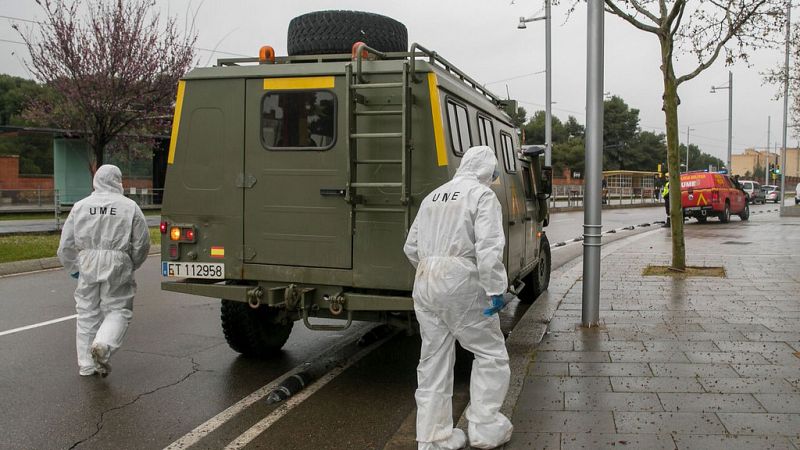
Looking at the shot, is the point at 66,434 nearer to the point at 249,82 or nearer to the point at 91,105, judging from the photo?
the point at 249,82

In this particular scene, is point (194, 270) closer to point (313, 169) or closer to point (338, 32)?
point (313, 169)

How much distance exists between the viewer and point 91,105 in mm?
16672

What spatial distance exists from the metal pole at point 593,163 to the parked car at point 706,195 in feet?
59.7

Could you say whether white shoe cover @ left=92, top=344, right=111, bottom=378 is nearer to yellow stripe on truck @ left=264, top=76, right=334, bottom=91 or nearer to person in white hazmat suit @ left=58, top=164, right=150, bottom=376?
person in white hazmat suit @ left=58, top=164, right=150, bottom=376

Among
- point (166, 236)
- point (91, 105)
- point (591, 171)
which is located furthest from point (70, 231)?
point (91, 105)

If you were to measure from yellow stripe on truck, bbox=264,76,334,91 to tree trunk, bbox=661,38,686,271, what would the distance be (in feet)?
22.7

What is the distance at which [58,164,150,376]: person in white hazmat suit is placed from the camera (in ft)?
18.3

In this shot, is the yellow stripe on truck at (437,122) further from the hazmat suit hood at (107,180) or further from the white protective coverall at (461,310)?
the hazmat suit hood at (107,180)

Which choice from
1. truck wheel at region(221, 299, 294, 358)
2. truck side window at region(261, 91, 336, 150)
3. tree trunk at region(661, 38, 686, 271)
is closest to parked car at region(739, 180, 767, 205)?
tree trunk at region(661, 38, 686, 271)

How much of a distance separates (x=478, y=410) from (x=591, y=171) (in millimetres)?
3772

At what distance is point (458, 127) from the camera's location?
17.4ft

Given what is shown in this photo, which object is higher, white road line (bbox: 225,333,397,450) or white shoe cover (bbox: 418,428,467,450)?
white shoe cover (bbox: 418,428,467,450)

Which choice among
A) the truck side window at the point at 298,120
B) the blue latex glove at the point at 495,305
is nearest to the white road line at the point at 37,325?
the truck side window at the point at 298,120

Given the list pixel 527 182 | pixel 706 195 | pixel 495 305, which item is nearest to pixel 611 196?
pixel 706 195
